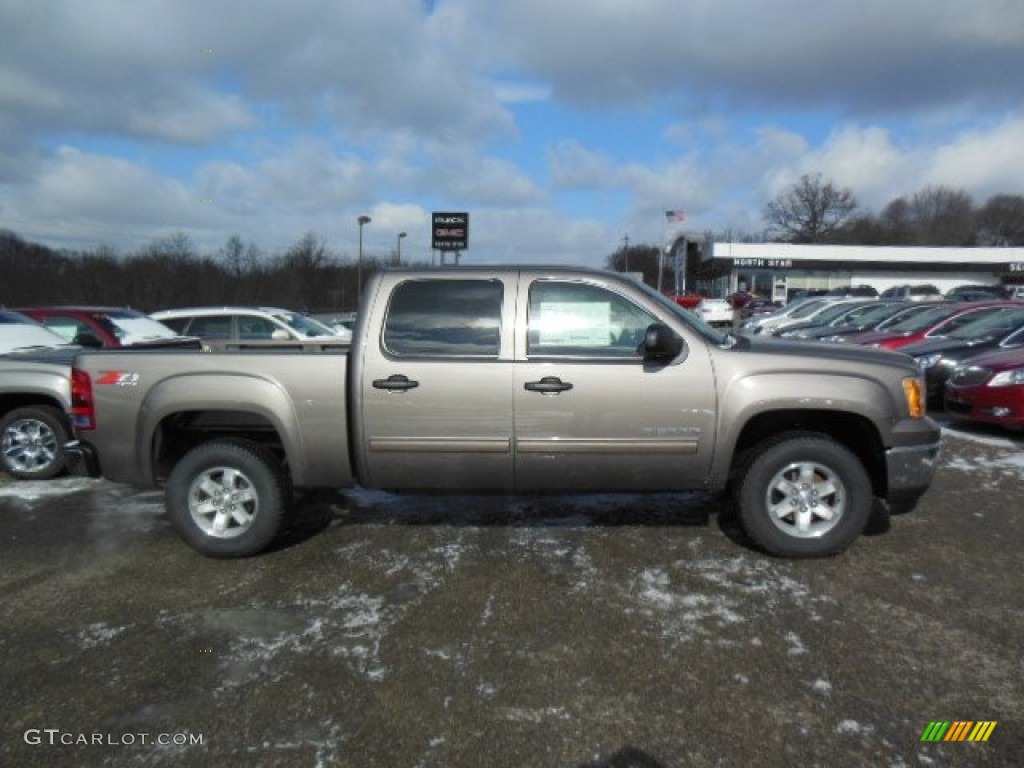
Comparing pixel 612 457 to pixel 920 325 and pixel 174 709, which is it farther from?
pixel 920 325

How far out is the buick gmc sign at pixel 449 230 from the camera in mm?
24125

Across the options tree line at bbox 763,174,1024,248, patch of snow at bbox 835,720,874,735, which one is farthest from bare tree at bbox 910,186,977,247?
patch of snow at bbox 835,720,874,735

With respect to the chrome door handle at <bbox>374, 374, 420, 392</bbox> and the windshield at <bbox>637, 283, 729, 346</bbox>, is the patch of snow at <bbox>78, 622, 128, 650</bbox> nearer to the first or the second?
the chrome door handle at <bbox>374, 374, 420, 392</bbox>

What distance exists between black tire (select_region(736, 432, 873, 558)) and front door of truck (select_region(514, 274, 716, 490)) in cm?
38

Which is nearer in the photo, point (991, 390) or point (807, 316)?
point (991, 390)

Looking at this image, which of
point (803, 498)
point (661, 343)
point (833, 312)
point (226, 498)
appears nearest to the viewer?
point (661, 343)

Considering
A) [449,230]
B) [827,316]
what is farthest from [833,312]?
[449,230]

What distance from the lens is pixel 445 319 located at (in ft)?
14.1

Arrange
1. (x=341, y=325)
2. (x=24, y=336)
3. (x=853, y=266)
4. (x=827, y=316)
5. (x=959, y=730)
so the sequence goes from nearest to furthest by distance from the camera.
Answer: (x=959, y=730)
(x=24, y=336)
(x=827, y=316)
(x=341, y=325)
(x=853, y=266)

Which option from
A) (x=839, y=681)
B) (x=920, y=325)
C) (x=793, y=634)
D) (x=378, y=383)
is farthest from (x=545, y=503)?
(x=920, y=325)

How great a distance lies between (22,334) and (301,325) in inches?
219

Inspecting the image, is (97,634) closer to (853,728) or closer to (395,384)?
(395,384)

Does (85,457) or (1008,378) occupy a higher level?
(1008,378)

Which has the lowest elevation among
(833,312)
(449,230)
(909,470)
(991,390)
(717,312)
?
(909,470)
